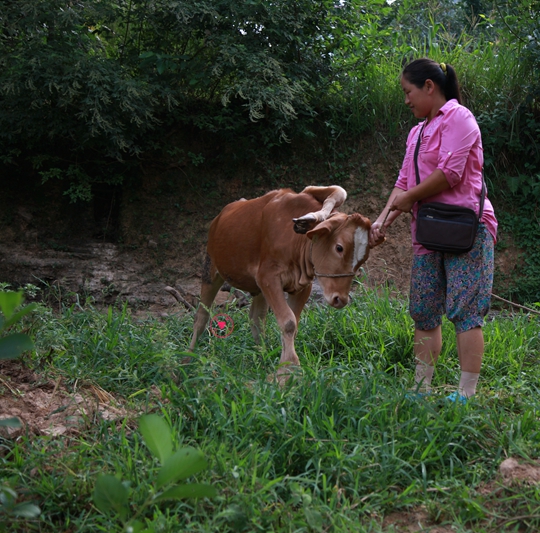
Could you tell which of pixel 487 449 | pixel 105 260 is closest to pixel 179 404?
pixel 487 449

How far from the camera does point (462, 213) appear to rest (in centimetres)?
402

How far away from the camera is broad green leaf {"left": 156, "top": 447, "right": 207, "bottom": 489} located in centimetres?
191

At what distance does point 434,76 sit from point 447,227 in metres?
1.01

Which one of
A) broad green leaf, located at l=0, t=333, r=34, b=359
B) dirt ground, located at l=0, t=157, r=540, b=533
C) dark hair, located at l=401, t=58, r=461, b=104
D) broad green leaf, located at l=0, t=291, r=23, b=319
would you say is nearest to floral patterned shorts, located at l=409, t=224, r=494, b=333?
dark hair, located at l=401, t=58, r=461, b=104

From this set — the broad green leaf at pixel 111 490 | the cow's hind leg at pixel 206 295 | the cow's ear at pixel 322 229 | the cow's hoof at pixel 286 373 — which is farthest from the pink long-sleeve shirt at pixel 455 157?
the broad green leaf at pixel 111 490

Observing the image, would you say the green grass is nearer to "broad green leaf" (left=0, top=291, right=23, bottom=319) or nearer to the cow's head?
the cow's head

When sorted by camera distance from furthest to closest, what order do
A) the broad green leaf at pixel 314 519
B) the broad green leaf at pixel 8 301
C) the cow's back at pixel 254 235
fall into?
1. the cow's back at pixel 254 235
2. the broad green leaf at pixel 314 519
3. the broad green leaf at pixel 8 301

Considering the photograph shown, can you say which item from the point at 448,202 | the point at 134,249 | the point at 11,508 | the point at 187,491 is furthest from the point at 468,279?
the point at 134,249

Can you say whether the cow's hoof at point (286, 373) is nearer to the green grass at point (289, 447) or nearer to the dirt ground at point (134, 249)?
the green grass at point (289, 447)

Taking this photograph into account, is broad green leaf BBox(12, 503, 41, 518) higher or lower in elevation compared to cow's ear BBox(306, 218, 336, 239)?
lower

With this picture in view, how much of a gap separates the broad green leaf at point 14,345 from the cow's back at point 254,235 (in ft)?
9.92

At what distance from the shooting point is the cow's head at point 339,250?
4.24 meters

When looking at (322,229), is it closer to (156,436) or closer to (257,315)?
(257,315)

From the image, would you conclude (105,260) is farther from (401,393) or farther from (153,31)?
(401,393)
